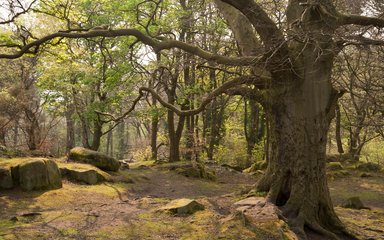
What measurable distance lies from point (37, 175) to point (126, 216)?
4.67 meters

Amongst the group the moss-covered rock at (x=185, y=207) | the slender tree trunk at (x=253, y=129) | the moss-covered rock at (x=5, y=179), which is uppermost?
the slender tree trunk at (x=253, y=129)

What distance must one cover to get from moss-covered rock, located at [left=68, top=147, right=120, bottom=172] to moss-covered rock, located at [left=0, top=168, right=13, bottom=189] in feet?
15.5

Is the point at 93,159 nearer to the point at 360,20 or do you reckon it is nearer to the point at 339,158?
the point at 360,20

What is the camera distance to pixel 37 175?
437 inches

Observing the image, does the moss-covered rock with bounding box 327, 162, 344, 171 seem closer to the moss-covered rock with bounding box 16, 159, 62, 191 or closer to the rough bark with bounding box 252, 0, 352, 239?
the rough bark with bounding box 252, 0, 352, 239

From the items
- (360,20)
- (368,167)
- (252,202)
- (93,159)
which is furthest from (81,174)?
(368,167)

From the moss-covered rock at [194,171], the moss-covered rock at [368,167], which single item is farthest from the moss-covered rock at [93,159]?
the moss-covered rock at [368,167]

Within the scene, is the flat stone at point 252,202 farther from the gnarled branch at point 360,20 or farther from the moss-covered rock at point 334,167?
the moss-covered rock at point 334,167

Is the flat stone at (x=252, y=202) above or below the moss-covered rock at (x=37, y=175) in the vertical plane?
below

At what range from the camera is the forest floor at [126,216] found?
6488 mm

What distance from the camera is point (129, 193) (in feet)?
42.7

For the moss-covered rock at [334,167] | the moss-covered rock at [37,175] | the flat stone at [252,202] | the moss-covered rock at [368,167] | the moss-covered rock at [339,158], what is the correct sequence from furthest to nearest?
the moss-covered rock at [339,158], the moss-covered rock at [368,167], the moss-covered rock at [334,167], the moss-covered rock at [37,175], the flat stone at [252,202]

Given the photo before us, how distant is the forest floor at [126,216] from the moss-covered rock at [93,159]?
3.66ft

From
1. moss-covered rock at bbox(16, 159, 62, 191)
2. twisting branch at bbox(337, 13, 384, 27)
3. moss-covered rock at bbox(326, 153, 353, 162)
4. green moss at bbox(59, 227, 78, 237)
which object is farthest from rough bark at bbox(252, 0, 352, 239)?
moss-covered rock at bbox(326, 153, 353, 162)
